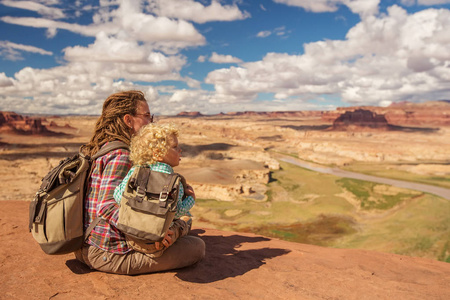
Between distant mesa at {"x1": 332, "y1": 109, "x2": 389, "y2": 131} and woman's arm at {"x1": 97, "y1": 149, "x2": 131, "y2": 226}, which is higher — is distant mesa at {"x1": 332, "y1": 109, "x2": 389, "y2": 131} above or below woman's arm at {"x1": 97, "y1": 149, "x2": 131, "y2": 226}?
above

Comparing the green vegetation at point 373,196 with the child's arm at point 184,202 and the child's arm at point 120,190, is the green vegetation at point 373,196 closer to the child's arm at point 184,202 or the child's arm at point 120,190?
the child's arm at point 184,202

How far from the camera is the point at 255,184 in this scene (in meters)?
43.2

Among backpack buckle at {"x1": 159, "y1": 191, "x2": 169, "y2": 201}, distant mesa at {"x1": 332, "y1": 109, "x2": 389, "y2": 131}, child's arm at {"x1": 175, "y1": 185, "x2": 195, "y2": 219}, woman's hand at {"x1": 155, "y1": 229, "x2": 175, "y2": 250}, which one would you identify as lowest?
woman's hand at {"x1": 155, "y1": 229, "x2": 175, "y2": 250}

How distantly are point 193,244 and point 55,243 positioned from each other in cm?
173

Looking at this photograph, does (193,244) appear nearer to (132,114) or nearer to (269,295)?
(269,295)

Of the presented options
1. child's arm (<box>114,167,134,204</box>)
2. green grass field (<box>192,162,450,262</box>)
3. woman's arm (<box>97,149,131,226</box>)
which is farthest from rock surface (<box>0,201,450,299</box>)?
green grass field (<box>192,162,450,262</box>)

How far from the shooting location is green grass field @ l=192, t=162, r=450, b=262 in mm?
23281

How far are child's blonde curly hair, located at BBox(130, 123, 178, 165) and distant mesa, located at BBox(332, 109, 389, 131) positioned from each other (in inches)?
5520

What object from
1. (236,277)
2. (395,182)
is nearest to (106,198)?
(236,277)

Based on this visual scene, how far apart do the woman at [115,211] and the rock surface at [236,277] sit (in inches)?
8.0

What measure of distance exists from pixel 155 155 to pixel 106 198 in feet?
2.63

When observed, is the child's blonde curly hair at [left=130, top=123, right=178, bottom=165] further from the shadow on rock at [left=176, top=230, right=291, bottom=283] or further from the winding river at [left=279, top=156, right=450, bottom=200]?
the winding river at [left=279, top=156, right=450, bottom=200]

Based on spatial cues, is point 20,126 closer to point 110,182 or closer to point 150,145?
point 110,182

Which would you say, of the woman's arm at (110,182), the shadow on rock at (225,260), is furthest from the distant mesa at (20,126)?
the woman's arm at (110,182)
